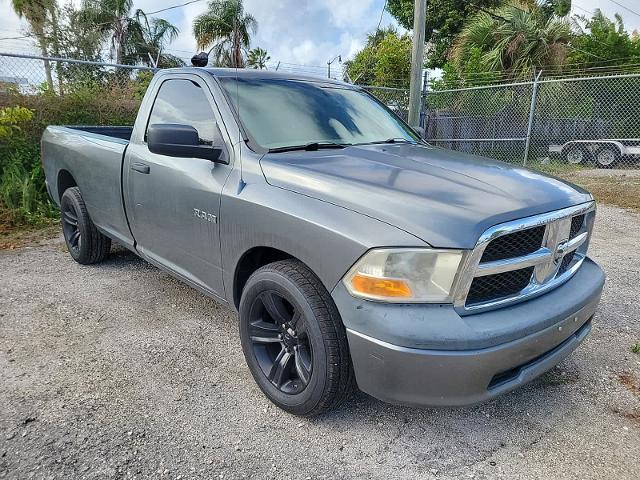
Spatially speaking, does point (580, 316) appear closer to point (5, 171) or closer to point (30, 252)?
point (30, 252)

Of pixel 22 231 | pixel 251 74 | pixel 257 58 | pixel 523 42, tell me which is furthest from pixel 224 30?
pixel 251 74

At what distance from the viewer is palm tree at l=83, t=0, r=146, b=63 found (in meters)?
25.8

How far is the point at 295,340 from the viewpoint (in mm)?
2480

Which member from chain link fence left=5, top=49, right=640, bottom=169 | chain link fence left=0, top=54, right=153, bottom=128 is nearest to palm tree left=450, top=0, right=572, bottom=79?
chain link fence left=5, top=49, right=640, bottom=169

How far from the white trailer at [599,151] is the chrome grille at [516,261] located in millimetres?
11657

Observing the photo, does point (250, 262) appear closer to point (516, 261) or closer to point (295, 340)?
point (295, 340)

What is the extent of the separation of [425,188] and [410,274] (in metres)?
0.50

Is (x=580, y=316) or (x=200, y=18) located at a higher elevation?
(x=200, y=18)

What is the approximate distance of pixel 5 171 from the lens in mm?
6918

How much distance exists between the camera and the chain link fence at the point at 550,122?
1259 centimetres

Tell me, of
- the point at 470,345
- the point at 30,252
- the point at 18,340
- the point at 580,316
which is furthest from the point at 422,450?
the point at 30,252

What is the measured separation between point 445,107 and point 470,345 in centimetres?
1223

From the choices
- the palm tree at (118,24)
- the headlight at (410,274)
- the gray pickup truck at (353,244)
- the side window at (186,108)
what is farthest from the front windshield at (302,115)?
the palm tree at (118,24)

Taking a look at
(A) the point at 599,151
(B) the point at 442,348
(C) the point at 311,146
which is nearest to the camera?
(B) the point at 442,348
